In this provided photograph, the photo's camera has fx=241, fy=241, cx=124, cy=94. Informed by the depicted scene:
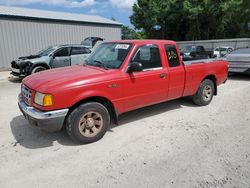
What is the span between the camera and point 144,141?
4426mm

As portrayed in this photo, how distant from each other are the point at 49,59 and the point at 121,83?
785 centimetres

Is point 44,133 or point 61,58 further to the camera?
point 61,58

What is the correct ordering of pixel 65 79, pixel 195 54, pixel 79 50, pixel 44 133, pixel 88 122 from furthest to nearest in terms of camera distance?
pixel 79 50, pixel 195 54, pixel 44 133, pixel 88 122, pixel 65 79

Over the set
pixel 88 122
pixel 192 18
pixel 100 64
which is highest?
pixel 192 18

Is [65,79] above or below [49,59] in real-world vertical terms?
above

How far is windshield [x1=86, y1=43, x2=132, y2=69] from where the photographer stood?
16.0ft

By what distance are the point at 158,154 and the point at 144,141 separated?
518 millimetres

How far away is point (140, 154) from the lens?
13.0 feet

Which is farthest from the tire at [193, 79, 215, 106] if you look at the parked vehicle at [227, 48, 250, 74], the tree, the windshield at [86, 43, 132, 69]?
the tree

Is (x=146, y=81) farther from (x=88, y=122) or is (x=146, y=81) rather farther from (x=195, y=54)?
(x=195, y=54)

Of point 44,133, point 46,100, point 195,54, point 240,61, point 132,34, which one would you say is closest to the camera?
point 46,100

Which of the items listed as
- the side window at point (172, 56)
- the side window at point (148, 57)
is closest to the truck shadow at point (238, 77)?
the side window at point (172, 56)

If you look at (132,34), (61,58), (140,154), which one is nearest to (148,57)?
(140,154)

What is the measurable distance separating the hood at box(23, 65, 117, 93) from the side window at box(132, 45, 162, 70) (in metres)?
0.72
